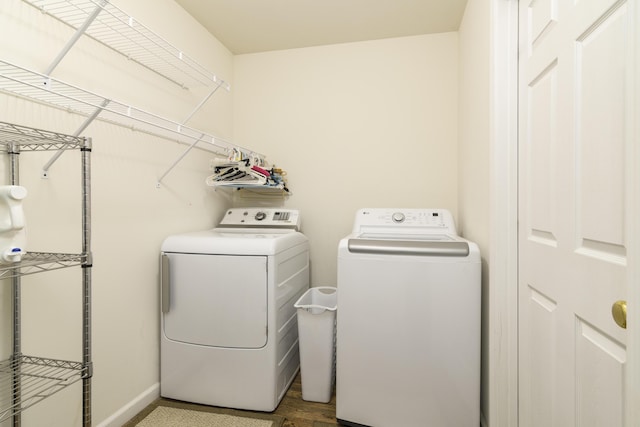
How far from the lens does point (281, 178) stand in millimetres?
2484

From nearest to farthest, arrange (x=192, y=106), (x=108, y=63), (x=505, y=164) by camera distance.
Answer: (x=505, y=164) < (x=108, y=63) < (x=192, y=106)

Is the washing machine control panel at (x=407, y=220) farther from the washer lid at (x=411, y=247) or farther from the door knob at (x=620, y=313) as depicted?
the door knob at (x=620, y=313)

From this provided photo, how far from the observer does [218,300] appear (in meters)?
1.74

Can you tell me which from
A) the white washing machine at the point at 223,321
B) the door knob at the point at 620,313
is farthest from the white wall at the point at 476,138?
the white washing machine at the point at 223,321

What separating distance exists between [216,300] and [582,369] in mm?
1576

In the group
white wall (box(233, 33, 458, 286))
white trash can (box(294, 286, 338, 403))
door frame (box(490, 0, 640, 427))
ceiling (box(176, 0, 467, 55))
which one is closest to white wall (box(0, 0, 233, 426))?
ceiling (box(176, 0, 467, 55))

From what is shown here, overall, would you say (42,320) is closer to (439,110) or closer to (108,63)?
(108,63)

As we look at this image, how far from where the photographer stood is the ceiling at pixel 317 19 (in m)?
2.06

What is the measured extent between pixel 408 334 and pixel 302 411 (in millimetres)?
782

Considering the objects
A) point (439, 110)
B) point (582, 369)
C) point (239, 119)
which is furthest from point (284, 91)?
point (582, 369)

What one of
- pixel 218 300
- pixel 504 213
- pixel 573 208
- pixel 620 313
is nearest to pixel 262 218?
pixel 218 300

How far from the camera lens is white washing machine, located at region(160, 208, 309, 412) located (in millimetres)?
1712

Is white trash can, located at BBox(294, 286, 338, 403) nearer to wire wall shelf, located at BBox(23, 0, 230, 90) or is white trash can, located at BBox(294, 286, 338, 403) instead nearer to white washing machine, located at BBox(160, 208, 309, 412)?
white washing machine, located at BBox(160, 208, 309, 412)

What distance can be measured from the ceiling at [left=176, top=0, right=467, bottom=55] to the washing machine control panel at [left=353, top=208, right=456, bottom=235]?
137 centimetres
